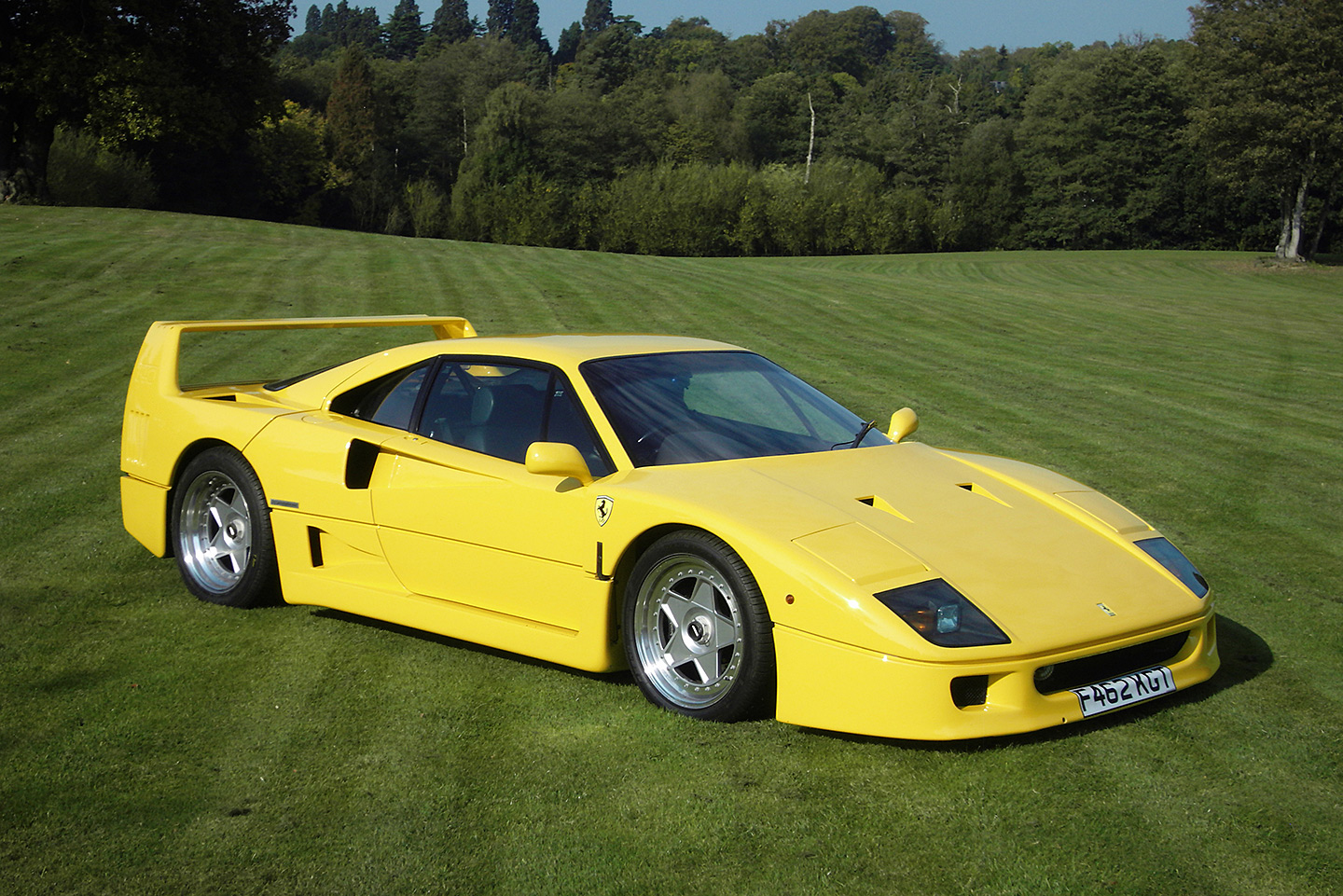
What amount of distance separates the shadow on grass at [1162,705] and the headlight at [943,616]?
38cm

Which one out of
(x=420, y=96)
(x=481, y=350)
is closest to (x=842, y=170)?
(x=420, y=96)

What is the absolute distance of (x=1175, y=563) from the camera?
4344mm

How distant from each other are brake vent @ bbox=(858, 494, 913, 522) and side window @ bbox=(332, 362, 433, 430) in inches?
84.0

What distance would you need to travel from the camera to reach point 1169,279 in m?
42.3

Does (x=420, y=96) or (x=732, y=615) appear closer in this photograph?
(x=732, y=615)

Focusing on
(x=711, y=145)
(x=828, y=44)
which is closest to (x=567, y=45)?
(x=828, y=44)

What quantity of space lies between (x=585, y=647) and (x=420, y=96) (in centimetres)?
9195

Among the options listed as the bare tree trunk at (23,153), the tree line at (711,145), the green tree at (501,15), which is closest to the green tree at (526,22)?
the green tree at (501,15)

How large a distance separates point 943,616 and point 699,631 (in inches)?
34.7

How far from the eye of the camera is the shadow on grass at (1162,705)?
373 centimetres

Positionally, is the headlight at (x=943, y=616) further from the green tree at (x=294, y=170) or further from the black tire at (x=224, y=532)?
the green tree at (x=294, y=170)

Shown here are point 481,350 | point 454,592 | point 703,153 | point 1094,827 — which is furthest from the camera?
point 703,153

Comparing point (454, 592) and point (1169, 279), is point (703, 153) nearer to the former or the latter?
point (1169, 279)

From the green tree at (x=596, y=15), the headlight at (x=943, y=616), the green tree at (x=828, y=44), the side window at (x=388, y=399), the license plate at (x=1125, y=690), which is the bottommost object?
the license plate at (x=1125, y=690)
